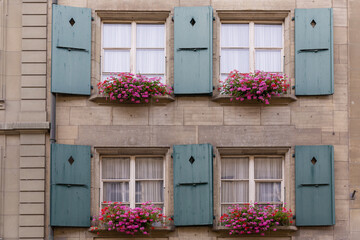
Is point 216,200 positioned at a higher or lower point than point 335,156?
lower

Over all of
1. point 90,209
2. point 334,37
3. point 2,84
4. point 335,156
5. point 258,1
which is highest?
point 258,1

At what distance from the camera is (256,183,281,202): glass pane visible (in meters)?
11.2

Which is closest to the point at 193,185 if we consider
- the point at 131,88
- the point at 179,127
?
the point at 179,127

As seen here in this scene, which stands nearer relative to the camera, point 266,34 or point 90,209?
point 90,209

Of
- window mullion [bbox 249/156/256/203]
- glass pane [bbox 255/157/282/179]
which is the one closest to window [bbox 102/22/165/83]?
window mullion [bbox 249/156/256/203]

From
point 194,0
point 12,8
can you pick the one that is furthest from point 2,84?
point 194,0

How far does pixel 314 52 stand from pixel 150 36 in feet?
11.0

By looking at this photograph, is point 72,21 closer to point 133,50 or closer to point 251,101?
point 133,50

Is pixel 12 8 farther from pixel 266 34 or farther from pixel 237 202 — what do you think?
pixel 237 202

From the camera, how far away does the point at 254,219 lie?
10477mm

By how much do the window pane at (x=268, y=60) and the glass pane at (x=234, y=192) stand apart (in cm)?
240

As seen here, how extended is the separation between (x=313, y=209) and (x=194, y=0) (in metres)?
4.78

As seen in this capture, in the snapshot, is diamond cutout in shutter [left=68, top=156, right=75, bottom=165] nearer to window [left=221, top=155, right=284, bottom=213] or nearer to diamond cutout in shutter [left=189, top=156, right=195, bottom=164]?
diamond cutout in shutter [left=189, top=156, right=195, bottom=164]

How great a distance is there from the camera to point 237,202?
11.1 meters
